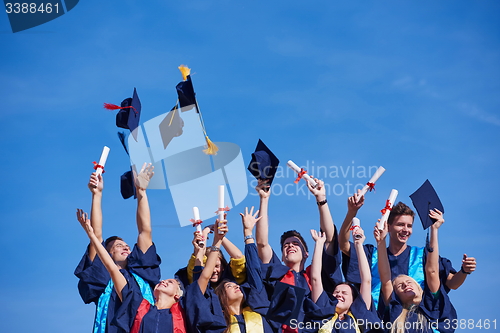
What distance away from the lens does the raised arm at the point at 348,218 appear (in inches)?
306

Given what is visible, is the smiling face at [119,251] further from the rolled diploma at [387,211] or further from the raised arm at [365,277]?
the rolled diploma at [387,211]

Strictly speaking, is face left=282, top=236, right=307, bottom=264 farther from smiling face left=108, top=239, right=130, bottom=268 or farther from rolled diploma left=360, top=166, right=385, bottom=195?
smiling face left=108, top=239, right=130, bottom=268

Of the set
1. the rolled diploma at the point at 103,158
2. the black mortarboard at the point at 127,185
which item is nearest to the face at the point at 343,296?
the black mortarboard at the point at 127,185

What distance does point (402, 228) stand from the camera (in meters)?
8.08

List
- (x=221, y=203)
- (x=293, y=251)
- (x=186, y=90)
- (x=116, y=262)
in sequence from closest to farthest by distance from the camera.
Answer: (x=221, y=203) < (x=116, y=262) < (x=293, y=251) < (x=186, y=90)

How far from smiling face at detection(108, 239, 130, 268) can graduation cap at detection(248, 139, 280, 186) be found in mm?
1623

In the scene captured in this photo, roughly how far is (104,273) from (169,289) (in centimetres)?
74

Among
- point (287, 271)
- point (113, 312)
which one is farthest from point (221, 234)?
point (113, 312)

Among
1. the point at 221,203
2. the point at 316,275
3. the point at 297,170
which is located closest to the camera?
the point at 221,203

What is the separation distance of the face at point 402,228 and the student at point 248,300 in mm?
1661

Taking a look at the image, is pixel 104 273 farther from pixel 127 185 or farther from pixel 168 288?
pixel 127 185

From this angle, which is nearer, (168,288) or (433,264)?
(168,288)

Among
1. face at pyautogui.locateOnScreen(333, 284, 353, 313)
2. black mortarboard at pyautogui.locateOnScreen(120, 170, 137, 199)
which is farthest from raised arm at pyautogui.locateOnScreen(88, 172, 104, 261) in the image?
face at pyautogui.locateOnScreen(333, 284, 353, 313)

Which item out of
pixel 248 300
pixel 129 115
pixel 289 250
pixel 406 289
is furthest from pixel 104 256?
pixel 406 289
